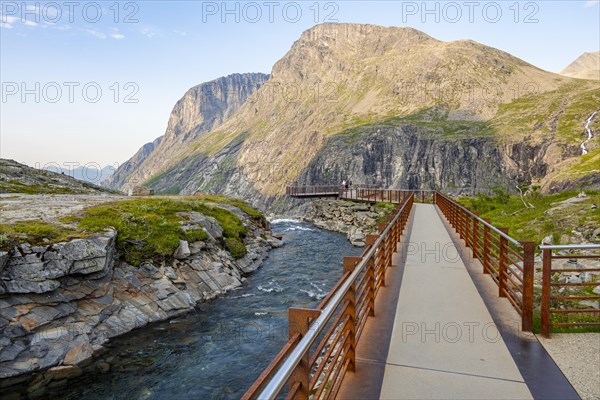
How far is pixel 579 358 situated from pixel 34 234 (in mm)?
15835

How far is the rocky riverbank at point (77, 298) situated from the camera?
981 cm

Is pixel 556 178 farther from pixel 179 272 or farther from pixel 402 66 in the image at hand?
pixel 402 66

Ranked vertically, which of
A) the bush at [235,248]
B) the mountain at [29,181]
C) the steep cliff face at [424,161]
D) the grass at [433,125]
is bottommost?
the bush at [235,248]

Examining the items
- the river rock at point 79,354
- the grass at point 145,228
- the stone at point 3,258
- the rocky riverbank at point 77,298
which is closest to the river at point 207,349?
the river rock at point 79,354

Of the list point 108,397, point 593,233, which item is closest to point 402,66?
point 593,233

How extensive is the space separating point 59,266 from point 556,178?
45616 millimetres

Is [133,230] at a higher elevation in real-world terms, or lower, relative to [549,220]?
lower

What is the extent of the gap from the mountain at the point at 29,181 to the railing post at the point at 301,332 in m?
28.2

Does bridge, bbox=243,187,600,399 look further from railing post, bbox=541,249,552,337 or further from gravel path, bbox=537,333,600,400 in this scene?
gravel path, bbox=537,333,600,400

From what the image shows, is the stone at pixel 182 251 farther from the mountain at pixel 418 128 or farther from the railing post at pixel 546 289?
the mountain at pixel 418 128

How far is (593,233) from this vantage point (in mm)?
13594

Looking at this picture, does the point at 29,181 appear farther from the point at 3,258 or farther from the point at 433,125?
the point at 433,125

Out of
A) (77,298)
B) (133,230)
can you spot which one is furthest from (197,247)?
(77,298)

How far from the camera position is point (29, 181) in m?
29.5
